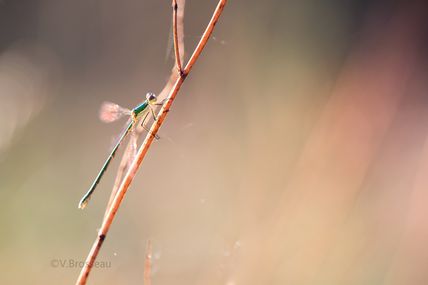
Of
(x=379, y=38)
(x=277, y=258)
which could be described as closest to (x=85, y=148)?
(x=277, y=258)

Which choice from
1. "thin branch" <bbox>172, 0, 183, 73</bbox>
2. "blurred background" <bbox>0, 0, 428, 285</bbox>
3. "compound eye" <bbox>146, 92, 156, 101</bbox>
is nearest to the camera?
"thin branch" <bbox>172, 0, 183, 73</bbox>

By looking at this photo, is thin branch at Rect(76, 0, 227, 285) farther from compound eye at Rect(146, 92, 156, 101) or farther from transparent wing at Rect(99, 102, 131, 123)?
transparent wing at Rect(99, 102, 131, 123)

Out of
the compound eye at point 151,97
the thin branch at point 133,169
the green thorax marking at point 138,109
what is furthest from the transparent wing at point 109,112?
the thin branch at point 133,169

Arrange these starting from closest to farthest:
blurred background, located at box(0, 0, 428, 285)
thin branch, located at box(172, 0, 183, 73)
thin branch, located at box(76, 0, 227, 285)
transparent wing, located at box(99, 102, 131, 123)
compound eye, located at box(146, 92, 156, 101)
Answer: thin branch, located at box(76, 0, 227, 285) < thin branch, located at box(172, 0, 183, 73) < compound eye, located at box(146, 92, 156, 101) < transparent wing, located at box(99, 102, 131, 123) < blurred background, located at box(0, 0, 428, 285)

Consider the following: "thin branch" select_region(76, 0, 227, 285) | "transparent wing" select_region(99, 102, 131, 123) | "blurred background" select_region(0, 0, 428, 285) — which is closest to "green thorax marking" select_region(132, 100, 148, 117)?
"transparent wing" select_region(99, 102, 131, 123)

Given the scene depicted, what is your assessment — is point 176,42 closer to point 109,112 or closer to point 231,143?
point 109,112

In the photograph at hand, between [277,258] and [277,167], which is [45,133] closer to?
[277,167]

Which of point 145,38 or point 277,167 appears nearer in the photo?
point 277,167

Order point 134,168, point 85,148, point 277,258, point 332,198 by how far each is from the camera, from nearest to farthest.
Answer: point 134,168, point 277,258, point 332,198, point 85,148
